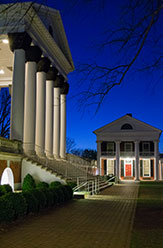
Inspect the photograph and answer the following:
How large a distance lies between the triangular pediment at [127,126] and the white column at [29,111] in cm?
2988

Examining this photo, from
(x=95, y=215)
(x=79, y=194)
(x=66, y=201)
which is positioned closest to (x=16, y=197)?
(x=95, y=215)

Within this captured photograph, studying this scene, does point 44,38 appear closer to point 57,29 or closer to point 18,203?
point 57,29

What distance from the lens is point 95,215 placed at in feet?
41.5

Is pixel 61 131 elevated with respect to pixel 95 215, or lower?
elevated

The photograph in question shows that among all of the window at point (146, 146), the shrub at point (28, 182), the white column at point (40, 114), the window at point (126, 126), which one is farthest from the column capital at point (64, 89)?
the window at point (146, 146)

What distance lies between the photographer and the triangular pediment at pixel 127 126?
5347cm

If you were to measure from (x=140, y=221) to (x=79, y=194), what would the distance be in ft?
27.8

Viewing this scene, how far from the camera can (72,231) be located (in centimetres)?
949

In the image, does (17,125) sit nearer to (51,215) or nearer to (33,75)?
(33,75)

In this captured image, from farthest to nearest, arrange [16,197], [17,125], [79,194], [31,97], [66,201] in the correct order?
[31,97] < [17,125] < [79,194] < [66,201] < [16,197]

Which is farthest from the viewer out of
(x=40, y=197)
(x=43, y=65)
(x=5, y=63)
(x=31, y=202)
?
(x=5, y=63)

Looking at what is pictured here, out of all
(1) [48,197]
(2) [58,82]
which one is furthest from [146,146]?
(1) [48,197]

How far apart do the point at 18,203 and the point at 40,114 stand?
16986 millimetres

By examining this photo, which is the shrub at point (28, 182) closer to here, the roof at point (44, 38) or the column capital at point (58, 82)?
the roof at point (44, 38)
